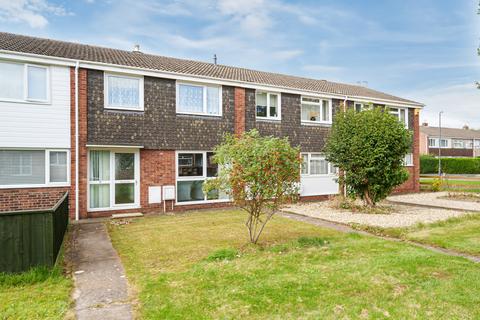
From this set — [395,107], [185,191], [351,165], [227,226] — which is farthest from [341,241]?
[395,107]

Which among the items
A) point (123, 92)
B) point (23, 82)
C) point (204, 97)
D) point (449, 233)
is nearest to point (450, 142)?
point (449, 233)

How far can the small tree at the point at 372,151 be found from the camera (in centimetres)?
1192

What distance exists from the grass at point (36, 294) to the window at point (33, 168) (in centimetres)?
575

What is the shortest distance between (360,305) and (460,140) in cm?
6329

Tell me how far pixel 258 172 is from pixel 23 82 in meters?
8.62

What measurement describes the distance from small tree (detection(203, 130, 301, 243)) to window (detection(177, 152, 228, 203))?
5.96 meters

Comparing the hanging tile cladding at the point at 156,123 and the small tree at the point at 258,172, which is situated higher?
the hanging tile cladding at the point at 156,123

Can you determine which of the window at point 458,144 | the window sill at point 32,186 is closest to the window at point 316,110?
the window sill at point 32,186

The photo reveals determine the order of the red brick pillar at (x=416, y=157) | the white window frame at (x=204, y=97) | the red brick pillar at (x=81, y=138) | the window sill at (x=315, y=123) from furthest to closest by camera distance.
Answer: the red brick pillar at (x=416, y=157), the window sill at (x=315, y=123), the white window frame at (x=204, y=97), the red brick pillar at (x=81, y=138)

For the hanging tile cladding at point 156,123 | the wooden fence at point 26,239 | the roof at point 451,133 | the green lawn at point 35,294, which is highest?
the roof at point 451,133

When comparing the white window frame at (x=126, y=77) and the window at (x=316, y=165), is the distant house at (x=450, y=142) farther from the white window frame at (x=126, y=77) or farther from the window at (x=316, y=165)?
the white window frame at (x=126, y=77)

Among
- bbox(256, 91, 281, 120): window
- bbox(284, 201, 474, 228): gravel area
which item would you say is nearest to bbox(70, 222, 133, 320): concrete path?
bbox(284, 201, 474, 228): gravel area

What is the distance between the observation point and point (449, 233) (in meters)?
8.32

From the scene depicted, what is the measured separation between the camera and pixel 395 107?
64.0ft
